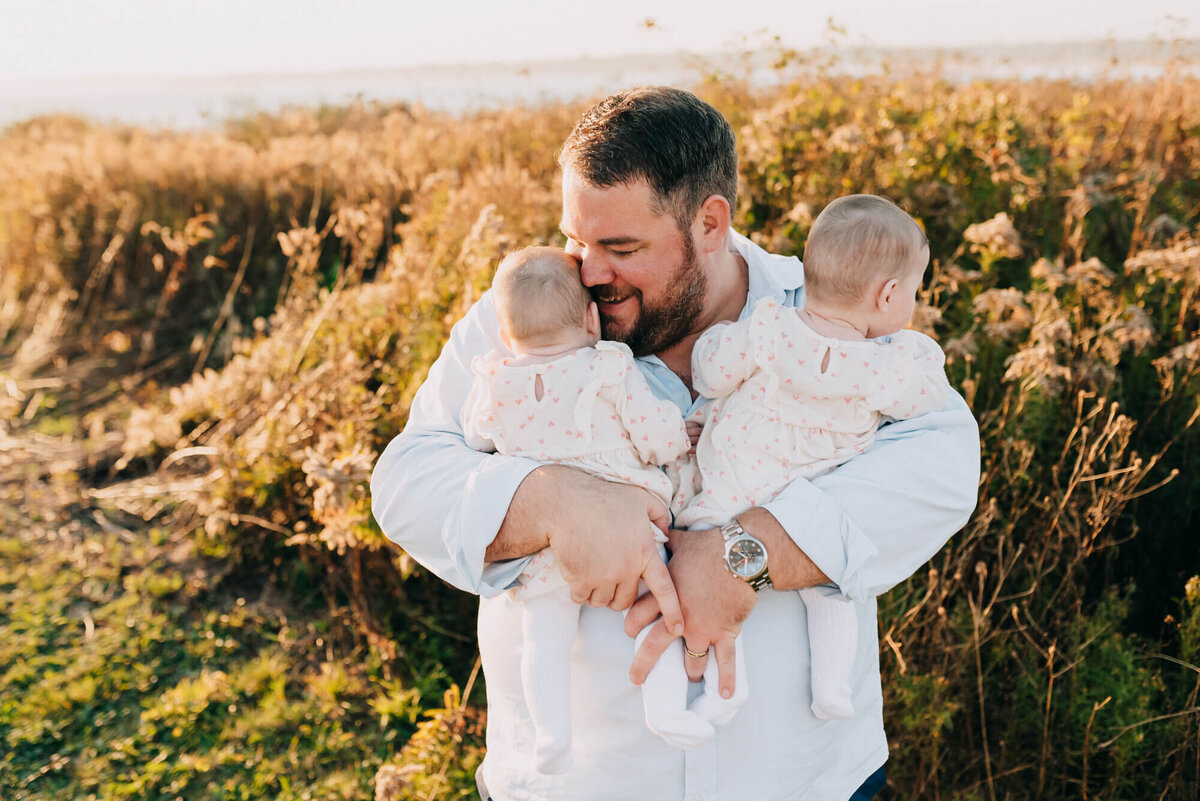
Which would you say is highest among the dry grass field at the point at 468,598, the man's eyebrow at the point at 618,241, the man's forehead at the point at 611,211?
the man's forehead at the point at 611,211

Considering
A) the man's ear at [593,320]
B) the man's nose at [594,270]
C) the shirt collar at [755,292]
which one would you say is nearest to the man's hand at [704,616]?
the shirt collar at [755,292]

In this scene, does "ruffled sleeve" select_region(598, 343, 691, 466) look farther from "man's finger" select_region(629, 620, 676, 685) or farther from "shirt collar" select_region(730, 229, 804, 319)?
"shirt collar" select_region(730, 229, 804, 319)

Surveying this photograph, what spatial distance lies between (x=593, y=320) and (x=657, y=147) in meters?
0.50

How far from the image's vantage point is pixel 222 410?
15.7ft

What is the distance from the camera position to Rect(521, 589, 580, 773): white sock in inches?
76.3

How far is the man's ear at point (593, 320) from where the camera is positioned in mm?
2262

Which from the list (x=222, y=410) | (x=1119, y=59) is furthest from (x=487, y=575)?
(x=1119, y=59)

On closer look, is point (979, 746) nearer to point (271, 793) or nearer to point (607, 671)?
point (607, 671)

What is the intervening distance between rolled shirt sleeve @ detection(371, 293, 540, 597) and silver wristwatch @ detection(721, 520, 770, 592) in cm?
49

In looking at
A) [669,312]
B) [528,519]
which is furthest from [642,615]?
[669,312]

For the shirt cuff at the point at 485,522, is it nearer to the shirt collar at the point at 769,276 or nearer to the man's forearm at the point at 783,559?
the man's forearm at the point at 783,559

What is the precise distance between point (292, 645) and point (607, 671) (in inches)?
96.5

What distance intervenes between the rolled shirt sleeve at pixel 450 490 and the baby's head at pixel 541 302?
0.17m

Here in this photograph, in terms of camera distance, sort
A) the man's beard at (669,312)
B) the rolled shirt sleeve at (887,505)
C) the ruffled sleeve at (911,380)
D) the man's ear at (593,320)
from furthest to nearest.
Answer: the man's beard at (669,312) → the man's ear at (593,320) → the ruffled sleeve at (911,380) → the rolled shirt sleeve at (887,505)
